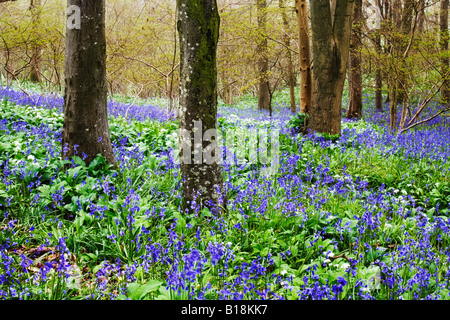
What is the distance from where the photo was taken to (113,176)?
3.89m

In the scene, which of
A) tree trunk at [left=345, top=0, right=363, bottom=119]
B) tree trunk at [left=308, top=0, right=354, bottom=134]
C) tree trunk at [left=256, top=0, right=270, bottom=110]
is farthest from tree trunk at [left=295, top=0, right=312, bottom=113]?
tree trunk at [left=345, top=0, right=363, bottom=119]

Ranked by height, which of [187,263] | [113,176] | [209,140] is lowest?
[187,263]

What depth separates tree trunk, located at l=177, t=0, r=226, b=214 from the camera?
305 centimetres

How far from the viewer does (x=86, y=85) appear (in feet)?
12.6

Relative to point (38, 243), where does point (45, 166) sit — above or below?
above

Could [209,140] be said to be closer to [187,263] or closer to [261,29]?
[187,263]

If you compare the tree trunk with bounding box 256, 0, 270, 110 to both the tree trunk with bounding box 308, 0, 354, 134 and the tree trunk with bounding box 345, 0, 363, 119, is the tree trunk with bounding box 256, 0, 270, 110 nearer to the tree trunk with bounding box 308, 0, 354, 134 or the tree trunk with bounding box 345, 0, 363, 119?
the tree trunk with bounding box 308, 0, 354, 134

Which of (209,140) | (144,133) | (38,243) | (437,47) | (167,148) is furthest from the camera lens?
(437,47)

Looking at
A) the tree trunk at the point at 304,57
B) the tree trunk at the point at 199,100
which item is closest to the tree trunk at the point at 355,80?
the tree trunk at the point at 304,57

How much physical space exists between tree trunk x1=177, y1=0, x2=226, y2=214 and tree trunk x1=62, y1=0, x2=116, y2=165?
4.14 ft

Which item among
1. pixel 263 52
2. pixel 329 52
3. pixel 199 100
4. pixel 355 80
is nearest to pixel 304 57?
pixel 329 52
